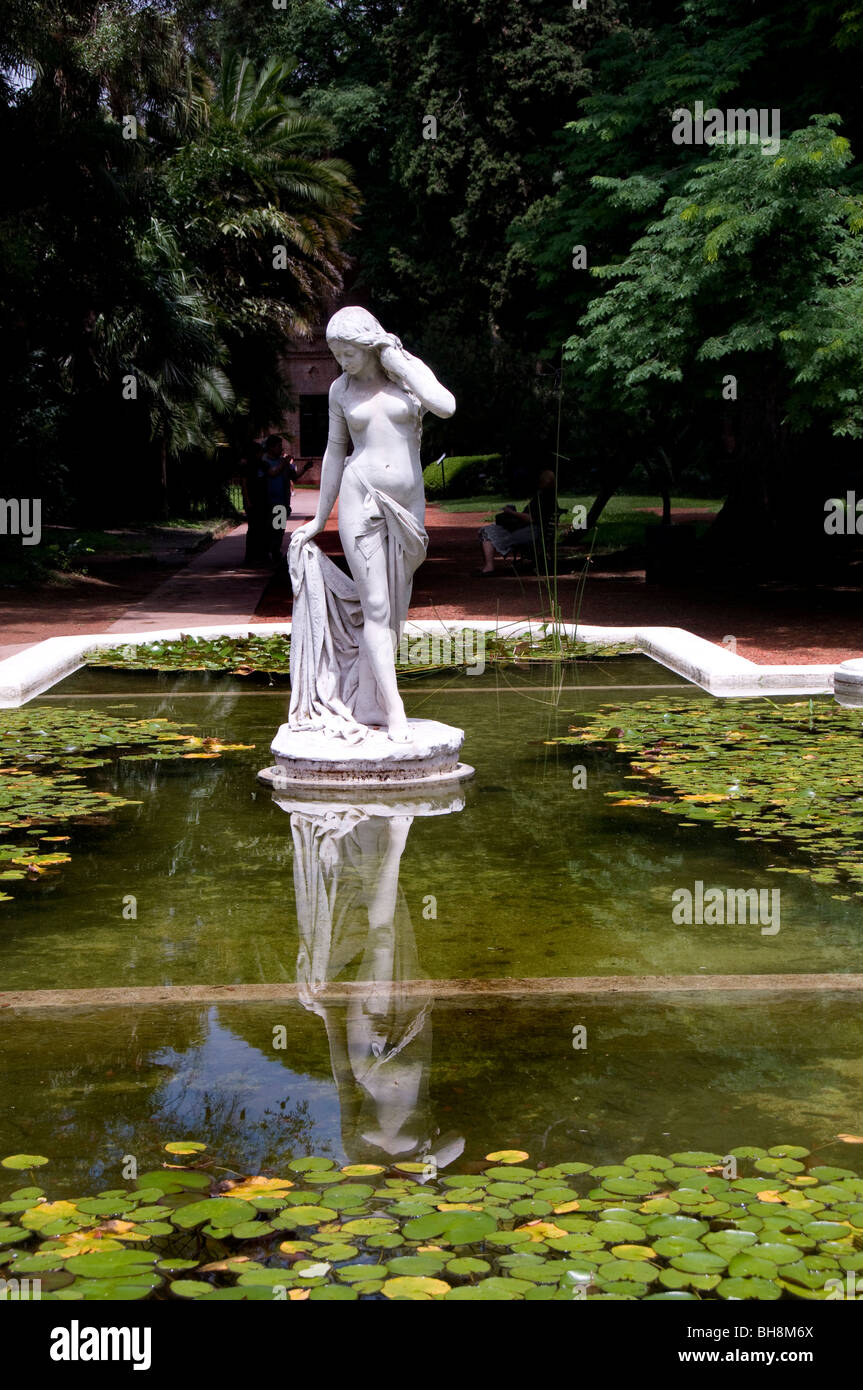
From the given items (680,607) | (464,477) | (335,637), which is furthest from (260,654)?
(464,477)

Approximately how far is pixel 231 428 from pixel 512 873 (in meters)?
23.7

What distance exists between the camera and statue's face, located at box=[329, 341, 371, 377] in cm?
714

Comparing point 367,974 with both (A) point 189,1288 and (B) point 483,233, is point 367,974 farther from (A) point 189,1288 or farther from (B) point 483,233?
(B) point 483,233

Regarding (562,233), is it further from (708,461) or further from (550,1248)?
(708,461)

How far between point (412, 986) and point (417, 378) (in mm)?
3402

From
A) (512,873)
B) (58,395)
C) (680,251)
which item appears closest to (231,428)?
(58,395)

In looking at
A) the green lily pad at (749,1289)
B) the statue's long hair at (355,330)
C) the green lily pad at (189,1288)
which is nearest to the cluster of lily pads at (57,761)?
the statue's long hair at (355,330)

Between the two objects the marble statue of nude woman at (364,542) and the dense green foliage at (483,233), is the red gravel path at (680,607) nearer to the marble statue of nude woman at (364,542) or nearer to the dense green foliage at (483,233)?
the dense green foliage at (483,233)

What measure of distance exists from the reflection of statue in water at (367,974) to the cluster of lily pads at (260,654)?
4265 millimetres

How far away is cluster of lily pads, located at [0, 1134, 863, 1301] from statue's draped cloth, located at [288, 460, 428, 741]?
4271mm

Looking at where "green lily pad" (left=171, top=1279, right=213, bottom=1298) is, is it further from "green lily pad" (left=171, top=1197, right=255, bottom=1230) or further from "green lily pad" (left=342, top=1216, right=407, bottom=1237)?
"green lily pad" (left=342, top=1216, right=407, bottom=1237)

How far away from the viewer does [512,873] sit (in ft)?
19.3

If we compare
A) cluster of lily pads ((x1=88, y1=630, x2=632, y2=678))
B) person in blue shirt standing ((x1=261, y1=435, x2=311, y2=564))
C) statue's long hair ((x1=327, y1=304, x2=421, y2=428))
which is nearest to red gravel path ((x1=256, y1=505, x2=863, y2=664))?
cluster of lily pads ((x1=88, y1=630, x2=632, y2=678))

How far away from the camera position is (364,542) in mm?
7398
